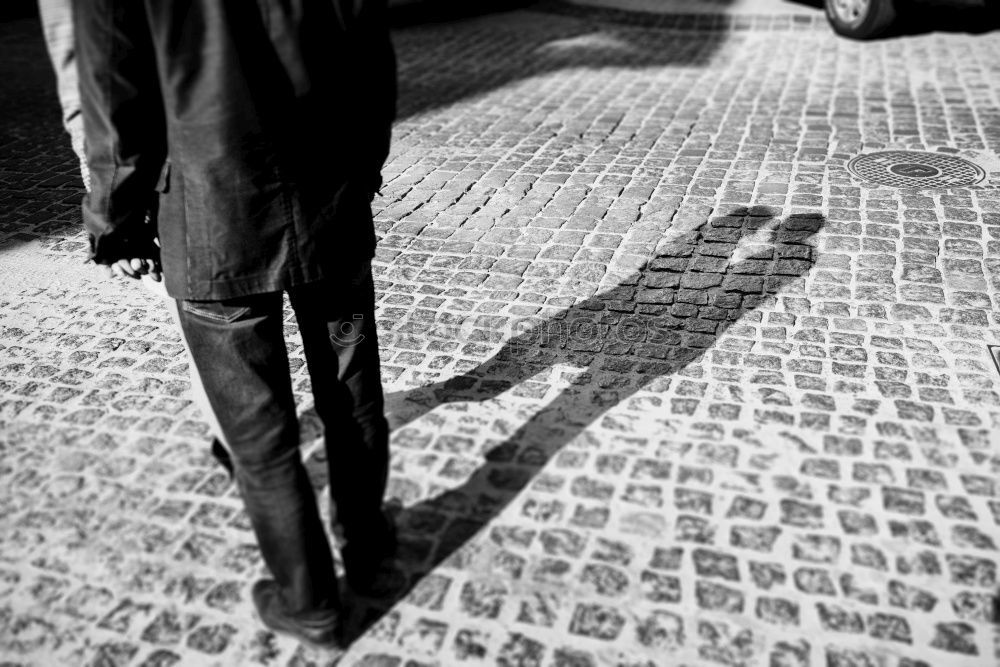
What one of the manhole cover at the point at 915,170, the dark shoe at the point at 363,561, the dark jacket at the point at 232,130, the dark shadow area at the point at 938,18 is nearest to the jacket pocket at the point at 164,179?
the dark jacket at the point at 232,130

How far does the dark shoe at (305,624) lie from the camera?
256 centimetres

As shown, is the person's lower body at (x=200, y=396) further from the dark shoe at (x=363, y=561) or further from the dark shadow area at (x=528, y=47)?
the dark shadow area at (x=528, y=47)

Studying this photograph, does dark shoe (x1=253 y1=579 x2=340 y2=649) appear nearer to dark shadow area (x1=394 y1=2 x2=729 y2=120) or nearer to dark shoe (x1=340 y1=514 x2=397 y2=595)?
dark shoe (x1=340 y1=514 x2=397 y2=595)

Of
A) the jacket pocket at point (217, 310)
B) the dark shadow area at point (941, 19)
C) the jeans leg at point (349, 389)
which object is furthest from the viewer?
the dark shadow area at point (941, 19)

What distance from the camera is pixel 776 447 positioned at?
3410 millimetres

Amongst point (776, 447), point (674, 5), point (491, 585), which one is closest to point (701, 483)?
point (776, 447)

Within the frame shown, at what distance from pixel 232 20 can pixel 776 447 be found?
7.80 ft

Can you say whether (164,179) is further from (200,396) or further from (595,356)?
(595,356)

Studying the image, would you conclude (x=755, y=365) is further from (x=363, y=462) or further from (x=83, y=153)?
(x=83, y=153)

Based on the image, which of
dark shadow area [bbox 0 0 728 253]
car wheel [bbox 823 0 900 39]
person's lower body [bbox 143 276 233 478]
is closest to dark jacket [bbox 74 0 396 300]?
person's lower body [bbox 143 276 233 478]

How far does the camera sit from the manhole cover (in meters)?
5.84

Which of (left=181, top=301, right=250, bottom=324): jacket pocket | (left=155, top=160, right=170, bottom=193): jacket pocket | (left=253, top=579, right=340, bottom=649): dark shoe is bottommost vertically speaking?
(left=253, top=579, right=340, bottom=649): dark shoe

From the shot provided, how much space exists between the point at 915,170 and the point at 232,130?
5.16 meters

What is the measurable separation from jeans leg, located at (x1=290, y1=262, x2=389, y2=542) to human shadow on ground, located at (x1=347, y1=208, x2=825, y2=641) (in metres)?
0.29
